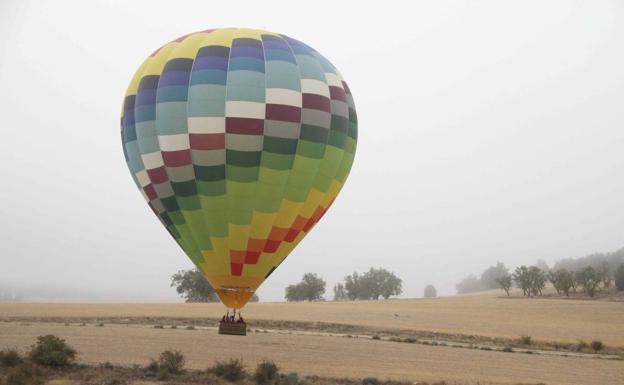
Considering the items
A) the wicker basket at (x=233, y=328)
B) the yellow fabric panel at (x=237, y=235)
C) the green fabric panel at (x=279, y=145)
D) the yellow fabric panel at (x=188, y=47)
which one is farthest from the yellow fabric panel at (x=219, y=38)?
the wicker basket at (x=233, y=328)

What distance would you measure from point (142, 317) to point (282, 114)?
2785 cm

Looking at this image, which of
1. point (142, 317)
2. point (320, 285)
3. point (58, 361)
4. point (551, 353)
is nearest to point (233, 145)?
point (58, 361)

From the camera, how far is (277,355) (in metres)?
20.4

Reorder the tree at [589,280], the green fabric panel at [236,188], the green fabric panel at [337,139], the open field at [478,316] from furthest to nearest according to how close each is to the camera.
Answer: the tree at [589,280]
the open field at [478,316]
the green fabric panel at [337,139]
the green fabric panel at [236,188]

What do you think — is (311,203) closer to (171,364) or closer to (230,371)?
(230,371)

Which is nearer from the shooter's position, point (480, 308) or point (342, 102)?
point (342, 102)

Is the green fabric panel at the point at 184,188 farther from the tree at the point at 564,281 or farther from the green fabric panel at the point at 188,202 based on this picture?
the tree at the point at 564,281

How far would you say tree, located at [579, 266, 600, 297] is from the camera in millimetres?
69000

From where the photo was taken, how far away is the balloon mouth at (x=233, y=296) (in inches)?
659

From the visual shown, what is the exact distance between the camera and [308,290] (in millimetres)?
88938

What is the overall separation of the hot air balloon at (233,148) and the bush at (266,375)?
260 cm

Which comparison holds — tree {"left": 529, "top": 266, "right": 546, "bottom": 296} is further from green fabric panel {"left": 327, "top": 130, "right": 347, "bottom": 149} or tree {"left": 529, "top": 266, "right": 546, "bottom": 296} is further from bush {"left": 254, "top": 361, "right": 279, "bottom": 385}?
bush {"left": 254, "top": 361, "right": 279, "bottom": 385}

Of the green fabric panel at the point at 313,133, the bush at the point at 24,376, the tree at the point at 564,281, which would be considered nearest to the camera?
the bush at the point at 24,376

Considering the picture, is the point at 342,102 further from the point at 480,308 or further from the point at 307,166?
the point at 480,308
